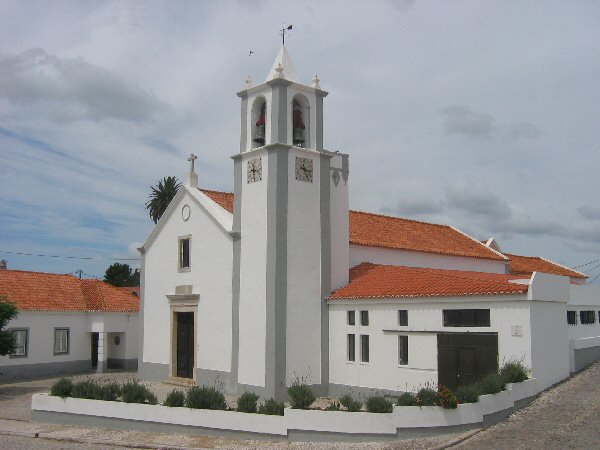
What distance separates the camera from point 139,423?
16672 mm

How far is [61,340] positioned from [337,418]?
19535mm

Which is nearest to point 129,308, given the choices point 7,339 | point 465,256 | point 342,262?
point 7,339

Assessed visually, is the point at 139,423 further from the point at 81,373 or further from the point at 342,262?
the point at 81,373

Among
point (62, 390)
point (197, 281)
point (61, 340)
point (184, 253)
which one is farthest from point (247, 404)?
point (61, 340)

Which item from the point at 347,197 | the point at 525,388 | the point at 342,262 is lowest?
the point at 525,388

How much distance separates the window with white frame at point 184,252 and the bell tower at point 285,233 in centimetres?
367

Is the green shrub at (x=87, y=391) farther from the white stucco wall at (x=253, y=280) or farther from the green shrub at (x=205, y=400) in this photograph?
the white stucco wall at (x=253, y=280)

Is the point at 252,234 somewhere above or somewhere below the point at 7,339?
above

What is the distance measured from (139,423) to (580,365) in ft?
44.7

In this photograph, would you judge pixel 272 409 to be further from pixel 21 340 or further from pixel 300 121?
pixel 21 340

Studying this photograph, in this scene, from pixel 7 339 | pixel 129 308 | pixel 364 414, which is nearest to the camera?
pixel 364 414

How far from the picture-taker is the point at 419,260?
2712cm

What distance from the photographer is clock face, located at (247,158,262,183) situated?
71.2ft

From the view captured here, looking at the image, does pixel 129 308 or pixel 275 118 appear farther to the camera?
pixel 129 308
